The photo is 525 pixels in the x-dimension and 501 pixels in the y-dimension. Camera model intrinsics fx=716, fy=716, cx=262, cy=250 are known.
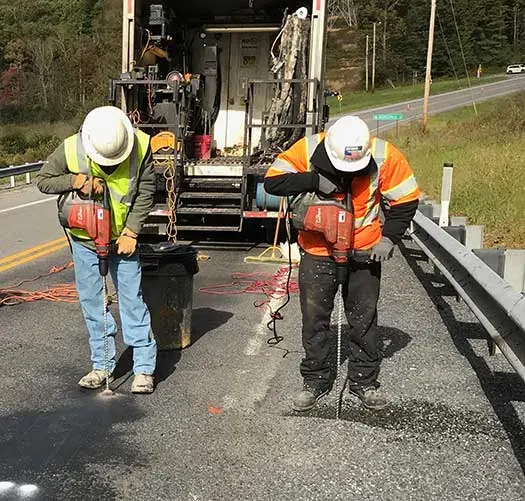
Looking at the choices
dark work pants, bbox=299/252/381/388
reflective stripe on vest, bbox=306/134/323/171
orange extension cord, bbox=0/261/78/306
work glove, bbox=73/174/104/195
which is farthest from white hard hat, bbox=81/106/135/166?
orange extension cord, bbox=0/261/78/306

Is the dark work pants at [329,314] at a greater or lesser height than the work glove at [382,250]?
lesser

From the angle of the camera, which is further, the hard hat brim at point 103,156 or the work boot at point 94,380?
the work boot at point 94,380

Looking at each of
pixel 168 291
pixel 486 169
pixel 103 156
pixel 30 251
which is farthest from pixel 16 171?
pixel 103 156

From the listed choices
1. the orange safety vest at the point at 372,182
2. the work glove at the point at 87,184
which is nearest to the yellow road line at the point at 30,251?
the work glove at the point at 87,184

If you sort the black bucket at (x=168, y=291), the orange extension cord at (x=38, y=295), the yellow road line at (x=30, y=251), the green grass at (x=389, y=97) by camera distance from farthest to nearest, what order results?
the green grass at (x=389, y=97), the yellow road line at (x=30, y=251), the orange extension cord at (x=38, y=295), the black bucket at (x=168, y=291)

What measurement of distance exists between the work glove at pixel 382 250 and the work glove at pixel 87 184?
169 cm

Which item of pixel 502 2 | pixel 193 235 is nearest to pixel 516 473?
pixel 193 235

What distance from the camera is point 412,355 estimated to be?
205 inches

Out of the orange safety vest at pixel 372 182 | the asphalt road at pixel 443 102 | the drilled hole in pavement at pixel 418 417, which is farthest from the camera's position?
the asphalt road at pixel 443 102

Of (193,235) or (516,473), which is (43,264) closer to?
(193,235)

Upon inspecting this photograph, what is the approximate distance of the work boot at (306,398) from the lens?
424 centimetres

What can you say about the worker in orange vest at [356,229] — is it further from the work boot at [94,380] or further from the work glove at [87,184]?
the work boot at [94,380]

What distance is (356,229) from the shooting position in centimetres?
432

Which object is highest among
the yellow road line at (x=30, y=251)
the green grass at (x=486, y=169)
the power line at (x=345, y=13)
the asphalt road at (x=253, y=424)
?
the power line at (x=345, y=13)
